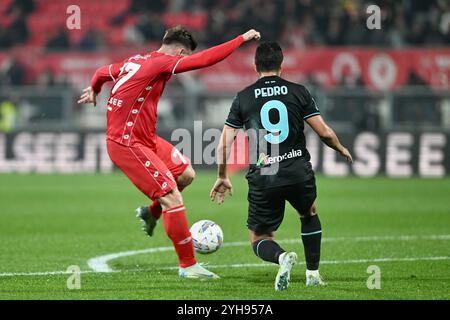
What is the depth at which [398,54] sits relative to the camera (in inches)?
906

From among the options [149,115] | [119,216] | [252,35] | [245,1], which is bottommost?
[119,216]

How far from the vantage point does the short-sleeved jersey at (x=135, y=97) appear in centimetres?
823

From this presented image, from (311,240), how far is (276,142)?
0.88 metres

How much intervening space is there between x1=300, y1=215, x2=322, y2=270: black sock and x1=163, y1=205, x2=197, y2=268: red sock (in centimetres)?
105

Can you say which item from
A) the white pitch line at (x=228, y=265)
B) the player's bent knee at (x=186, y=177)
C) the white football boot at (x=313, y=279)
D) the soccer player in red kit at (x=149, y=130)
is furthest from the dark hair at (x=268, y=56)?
the white pitch line at (x=228, y=265)

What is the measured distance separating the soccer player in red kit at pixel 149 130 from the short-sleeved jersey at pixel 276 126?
2.51 ft

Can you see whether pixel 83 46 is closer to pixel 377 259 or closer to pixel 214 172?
pixel 214 172

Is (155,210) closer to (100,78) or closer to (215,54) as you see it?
(100,78)

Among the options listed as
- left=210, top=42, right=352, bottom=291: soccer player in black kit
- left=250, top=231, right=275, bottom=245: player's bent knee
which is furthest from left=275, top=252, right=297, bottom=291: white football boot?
left=250, top=231, right=275, bottom=245: player's bent knee

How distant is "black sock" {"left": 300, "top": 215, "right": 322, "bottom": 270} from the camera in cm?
764

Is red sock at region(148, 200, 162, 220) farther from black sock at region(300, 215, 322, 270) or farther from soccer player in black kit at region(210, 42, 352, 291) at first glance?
black sock at region(300, 215, 322, 270)

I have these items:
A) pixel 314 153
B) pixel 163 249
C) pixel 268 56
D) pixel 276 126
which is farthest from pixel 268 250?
pixel 314 153
